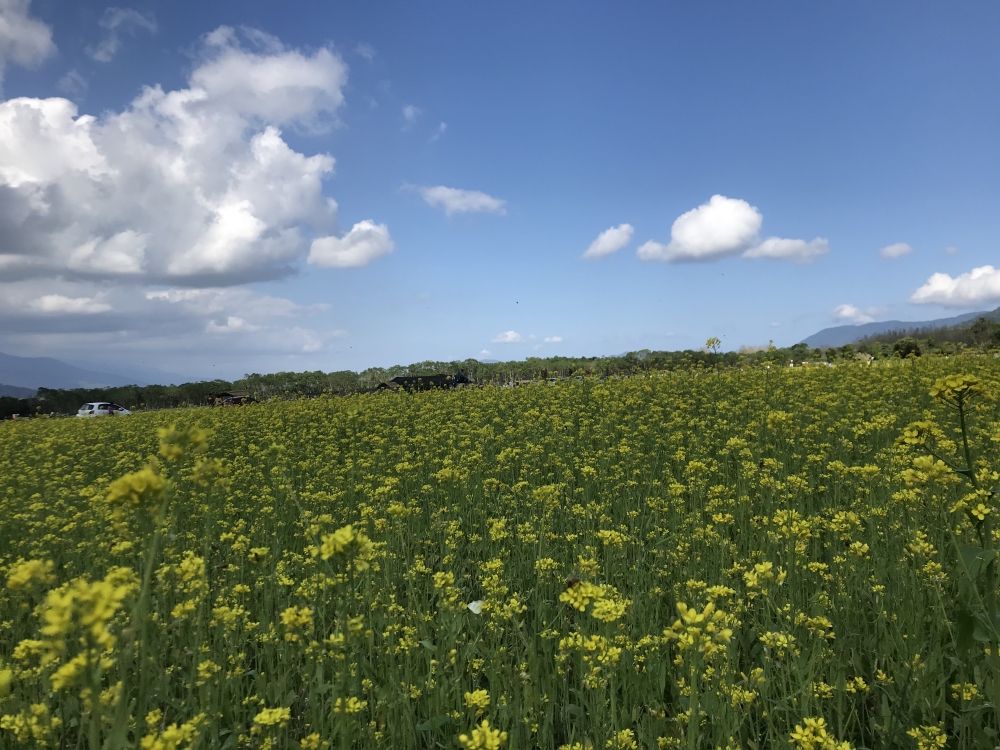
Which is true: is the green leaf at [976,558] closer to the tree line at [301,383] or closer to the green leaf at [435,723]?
the green leaf at [435,723]

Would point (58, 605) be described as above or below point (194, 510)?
above

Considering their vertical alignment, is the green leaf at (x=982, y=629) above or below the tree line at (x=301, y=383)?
below

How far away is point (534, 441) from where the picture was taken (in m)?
8.41

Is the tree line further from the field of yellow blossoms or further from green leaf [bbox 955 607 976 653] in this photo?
green leaf [bbox 955 607 976 653]

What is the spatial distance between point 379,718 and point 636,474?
14.0 ft

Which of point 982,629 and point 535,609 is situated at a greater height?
point 982,629

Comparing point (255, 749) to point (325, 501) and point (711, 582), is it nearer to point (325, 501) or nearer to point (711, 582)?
point (711, 582)

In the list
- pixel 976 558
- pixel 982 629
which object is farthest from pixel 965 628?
pixel 976 558

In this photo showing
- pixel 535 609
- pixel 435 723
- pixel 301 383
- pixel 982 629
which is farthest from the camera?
pixel 301 383

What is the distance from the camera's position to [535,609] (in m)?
4.01

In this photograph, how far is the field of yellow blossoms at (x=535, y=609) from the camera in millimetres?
2459

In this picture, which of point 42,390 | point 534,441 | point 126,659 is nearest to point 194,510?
point 534,441

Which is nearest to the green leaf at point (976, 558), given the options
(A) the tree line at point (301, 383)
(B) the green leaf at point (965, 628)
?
(B) the green leaf at point (965, 628)

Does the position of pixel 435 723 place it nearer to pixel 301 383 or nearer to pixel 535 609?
pixel 535 609
